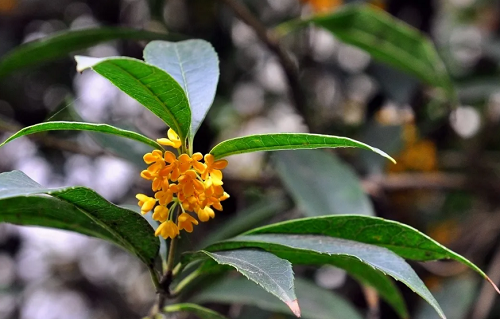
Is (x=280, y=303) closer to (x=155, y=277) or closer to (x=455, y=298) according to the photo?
(x=155, y=277)

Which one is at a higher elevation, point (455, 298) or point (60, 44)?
point (60, 44)

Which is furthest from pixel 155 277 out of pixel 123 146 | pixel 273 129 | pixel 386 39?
pixel 273 129

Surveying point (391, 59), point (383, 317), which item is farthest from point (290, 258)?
point (383, 317)

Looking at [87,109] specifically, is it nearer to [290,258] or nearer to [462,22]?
[290,258]

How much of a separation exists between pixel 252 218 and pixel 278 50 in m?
0.27

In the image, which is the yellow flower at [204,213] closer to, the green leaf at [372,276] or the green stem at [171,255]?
the green stem at [171,255]

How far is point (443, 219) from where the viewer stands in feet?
4.09

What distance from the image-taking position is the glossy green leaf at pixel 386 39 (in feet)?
2.70

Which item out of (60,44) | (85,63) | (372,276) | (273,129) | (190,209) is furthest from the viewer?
(273,129)

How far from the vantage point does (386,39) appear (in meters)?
0.87

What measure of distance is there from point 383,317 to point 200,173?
682 millimetres

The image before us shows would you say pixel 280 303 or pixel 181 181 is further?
pixel 280 303

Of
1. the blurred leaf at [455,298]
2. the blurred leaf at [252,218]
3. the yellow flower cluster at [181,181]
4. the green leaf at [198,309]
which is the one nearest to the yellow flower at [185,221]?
the yellow flower cluster at [181,181]

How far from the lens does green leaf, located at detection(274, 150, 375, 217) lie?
72 cm
